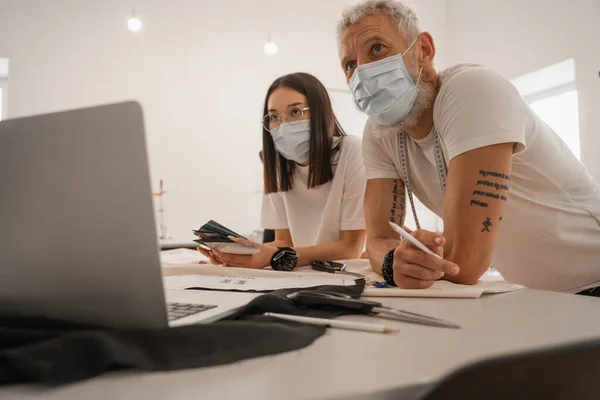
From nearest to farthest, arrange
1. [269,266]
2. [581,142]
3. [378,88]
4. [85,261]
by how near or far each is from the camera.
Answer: [85,261]
[378,88]
[269,266]
[581,142]

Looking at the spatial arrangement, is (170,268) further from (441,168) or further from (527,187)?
(527,187)

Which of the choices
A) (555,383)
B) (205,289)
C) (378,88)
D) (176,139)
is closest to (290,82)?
(378,88)

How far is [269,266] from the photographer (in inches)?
57.5

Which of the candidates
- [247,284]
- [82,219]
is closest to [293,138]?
[247,284]

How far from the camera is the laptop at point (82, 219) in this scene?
0.44 metres

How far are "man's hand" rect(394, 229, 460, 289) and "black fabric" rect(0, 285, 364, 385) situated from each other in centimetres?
39

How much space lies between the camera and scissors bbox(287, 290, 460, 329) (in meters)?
0.59

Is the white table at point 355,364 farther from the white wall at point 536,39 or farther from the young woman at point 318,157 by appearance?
the white wall at point 536,39

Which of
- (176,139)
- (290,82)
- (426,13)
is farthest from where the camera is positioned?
(426,13)

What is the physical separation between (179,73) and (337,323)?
4.35 meters

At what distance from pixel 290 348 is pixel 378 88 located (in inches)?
39.7

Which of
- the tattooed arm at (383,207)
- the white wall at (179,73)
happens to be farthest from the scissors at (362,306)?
the white wall at (179,73)

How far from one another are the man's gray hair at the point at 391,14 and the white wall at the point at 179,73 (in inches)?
130

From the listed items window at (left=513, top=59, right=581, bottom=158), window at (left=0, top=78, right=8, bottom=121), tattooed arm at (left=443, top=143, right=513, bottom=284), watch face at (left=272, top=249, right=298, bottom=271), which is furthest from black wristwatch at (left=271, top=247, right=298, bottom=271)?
window at (left=0, top=78, right=8, bottom=121)
